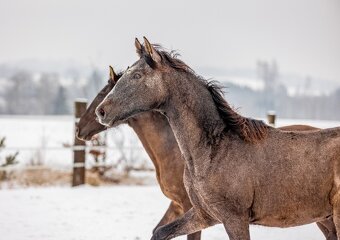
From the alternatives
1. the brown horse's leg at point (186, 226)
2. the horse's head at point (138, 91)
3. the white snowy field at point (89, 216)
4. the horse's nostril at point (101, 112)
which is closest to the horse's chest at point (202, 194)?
the brown horse's leg at point (186, 226)

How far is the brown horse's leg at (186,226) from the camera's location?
4.11 m

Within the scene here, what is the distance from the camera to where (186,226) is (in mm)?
4152

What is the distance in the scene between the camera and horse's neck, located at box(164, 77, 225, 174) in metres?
4.03

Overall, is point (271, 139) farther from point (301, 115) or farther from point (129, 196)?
point (301, 115)

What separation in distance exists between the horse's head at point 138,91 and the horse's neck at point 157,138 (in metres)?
1.85

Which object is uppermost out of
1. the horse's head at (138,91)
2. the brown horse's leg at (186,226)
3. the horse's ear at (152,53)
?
the horse's ear at (152,53)

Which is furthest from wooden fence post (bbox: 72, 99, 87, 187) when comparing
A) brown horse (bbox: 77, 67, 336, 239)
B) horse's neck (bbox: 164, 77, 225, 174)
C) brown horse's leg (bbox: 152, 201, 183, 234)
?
horse's neck (bbox: 164, 77, 225, 174)

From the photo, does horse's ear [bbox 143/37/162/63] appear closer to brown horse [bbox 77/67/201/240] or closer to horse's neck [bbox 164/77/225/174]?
horse's neck [bbox 164/77/225/174]

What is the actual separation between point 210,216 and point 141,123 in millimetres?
2211

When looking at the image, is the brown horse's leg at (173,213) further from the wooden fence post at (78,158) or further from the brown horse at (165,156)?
the wooden fence post at (78,158)

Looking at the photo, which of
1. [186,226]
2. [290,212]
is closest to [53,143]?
[186,226]

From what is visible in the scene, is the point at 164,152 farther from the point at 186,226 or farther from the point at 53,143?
the point at 53,143

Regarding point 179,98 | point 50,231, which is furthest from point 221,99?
point 50,231

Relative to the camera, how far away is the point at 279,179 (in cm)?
397
